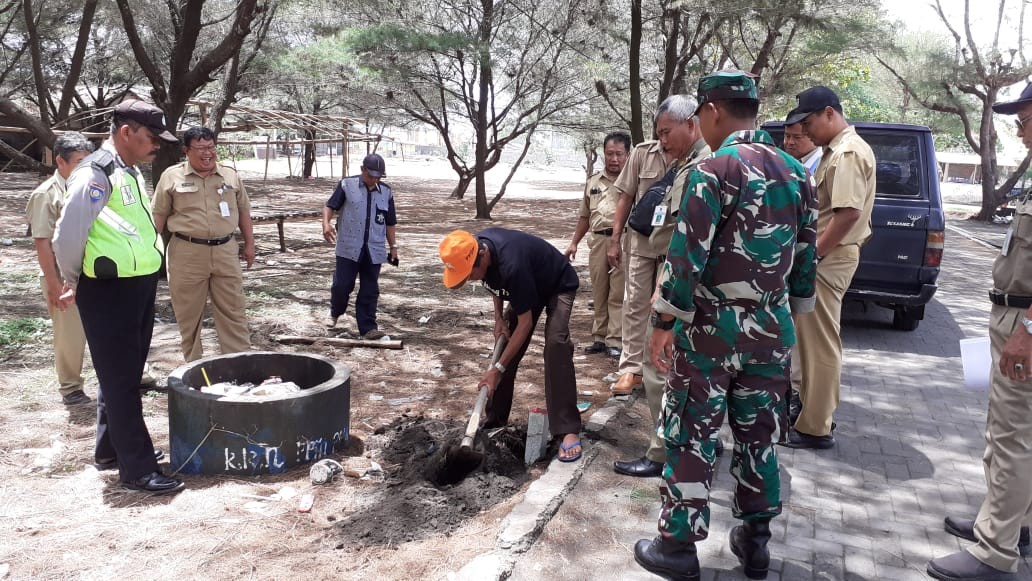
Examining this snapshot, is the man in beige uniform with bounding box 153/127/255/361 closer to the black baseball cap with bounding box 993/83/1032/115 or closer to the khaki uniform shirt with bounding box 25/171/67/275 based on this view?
the khaki uniform shirt with bounding box 25/171/67/275

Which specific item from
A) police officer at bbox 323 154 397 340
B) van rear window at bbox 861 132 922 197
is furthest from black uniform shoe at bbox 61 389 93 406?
van rear window at bbox 861 132 922 197

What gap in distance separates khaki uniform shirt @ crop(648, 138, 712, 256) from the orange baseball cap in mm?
907

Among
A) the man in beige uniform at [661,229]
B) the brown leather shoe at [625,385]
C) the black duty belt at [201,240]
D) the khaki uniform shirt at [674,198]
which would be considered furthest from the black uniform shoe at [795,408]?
the black duty belt at [201,240]

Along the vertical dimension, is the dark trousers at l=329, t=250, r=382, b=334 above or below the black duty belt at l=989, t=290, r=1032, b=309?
below

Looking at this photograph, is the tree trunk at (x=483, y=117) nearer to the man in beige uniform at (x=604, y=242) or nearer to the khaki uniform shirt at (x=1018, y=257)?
the man in beige uniform at (x=604, y=242)

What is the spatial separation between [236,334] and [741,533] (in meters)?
4.14

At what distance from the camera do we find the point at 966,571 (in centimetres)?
307

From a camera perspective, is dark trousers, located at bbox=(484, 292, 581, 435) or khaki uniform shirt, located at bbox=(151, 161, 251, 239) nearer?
dark trousers, located at bbox=(484, 292, 581, 435)

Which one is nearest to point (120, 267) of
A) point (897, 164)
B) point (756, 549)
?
point (756, 549)

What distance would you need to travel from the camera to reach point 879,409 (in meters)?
5.34

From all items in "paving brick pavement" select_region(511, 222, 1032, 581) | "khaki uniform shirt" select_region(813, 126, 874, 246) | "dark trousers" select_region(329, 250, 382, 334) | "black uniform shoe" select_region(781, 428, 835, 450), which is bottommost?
"paving brick pavement" select_region(511, 222, 1032, 581)

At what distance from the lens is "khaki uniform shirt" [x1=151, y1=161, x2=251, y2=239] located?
5.54 metres

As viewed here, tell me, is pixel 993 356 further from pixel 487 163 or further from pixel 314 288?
pixel 487 163

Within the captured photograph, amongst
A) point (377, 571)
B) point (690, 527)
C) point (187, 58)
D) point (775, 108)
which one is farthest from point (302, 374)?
point (775, 108)
